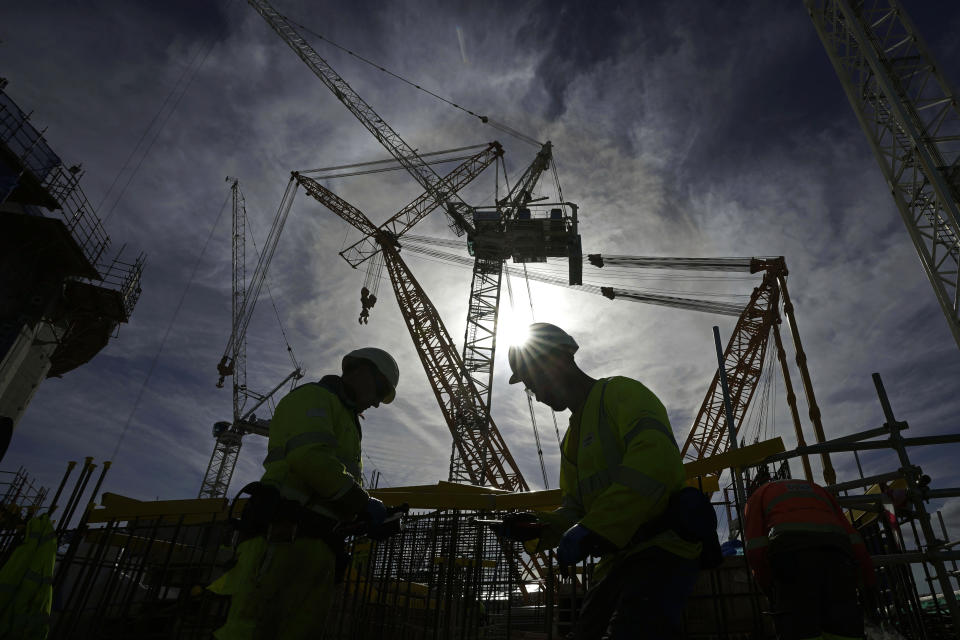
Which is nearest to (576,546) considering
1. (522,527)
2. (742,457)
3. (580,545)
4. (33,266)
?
(580,545)

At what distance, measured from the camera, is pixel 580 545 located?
5.56 ft

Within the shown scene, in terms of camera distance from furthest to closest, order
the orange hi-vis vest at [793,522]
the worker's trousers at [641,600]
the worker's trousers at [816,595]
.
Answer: the orange hi-vis vest at [793,522], the worker's trousers at [816,595], the worker's trousers at [641,600]

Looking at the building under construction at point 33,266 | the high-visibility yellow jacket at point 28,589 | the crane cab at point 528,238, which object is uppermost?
the crane cab at point 528,238

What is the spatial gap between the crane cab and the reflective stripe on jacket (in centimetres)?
2636

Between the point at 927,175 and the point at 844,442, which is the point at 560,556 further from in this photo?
the point at 927,175

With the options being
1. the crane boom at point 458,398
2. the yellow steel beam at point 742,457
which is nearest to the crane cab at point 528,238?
the crane boom at point 458,398

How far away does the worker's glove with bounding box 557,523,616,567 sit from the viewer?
1686mm

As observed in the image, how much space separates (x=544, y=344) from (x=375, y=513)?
4.31 ft

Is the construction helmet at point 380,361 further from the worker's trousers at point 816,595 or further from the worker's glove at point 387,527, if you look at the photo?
the worker's trousers at point 816,595

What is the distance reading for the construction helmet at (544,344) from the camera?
252 centimetres

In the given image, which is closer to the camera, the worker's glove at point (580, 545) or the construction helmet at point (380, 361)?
the worker's glove at point (580, 545)

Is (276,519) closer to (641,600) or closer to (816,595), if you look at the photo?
(641,600)

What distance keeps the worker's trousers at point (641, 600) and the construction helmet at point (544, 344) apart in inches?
40.9

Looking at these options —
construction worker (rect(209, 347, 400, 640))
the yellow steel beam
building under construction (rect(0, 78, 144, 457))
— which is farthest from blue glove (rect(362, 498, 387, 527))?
building under construction (rect(0, 78, 144, 457))
